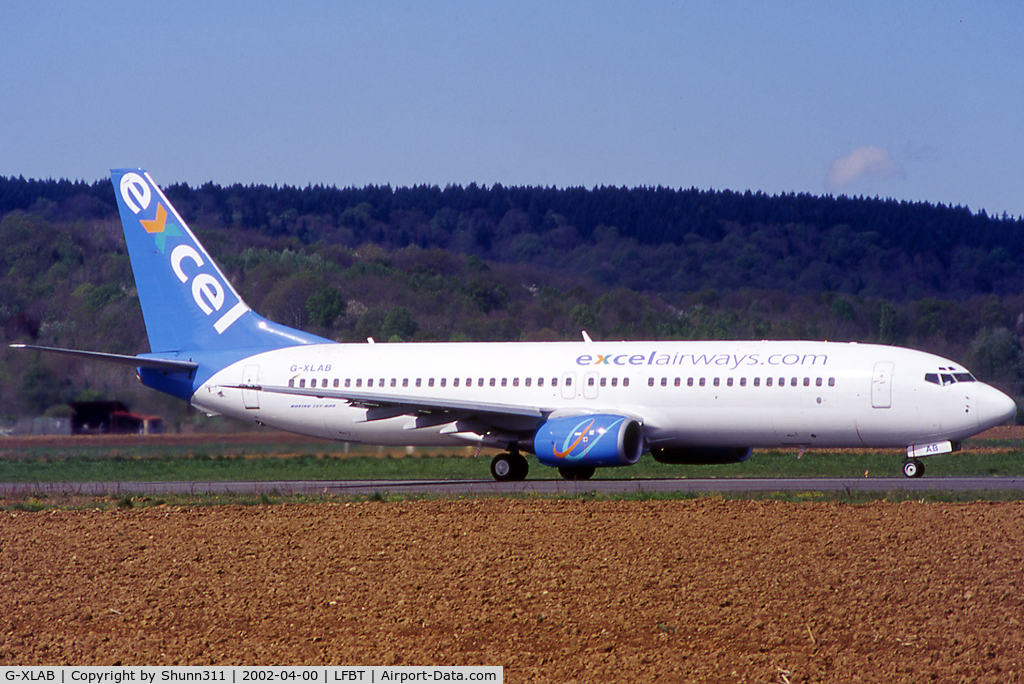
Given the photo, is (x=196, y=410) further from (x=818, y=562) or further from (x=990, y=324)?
(x=990, y=324)

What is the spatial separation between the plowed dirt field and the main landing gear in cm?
1010

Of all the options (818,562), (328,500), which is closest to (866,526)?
(818,562)

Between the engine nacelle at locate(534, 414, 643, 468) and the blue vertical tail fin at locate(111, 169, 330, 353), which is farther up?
the blue vertical tail fin at locate(111, 169, 330, 353)

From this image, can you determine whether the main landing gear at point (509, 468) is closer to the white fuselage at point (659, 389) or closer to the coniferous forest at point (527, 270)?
the white fuselage at point (659, 389)

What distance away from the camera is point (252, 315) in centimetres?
3177

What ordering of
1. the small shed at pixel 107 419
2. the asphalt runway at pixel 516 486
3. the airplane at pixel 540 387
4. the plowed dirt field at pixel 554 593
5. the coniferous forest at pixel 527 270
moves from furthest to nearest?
the coniferous forest at pixel 527 270 < the small shed at pixel 107 419 < the airplane at pixel 540 387 < the asphalt runway at pixel 516 486 < the plowed dirt field at pixel 554 593

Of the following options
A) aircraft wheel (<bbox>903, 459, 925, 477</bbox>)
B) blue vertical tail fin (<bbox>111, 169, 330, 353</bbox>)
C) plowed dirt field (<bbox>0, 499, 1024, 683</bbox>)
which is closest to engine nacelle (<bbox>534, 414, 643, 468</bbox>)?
aircraft wheel (<bbox>903, 459, 925, 477</bbox>)

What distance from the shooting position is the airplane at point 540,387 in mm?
25188

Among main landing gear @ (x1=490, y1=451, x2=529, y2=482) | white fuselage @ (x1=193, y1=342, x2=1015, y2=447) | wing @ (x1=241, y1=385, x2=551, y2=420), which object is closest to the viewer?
white fuselage @ (x1=193, y1=342, x2=1015, y2=447)

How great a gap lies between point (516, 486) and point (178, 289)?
11.5 meters

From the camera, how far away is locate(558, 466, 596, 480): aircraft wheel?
27250mm

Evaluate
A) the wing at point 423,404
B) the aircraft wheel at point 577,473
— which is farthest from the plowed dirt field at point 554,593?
the aircraft wheel at point 577,473

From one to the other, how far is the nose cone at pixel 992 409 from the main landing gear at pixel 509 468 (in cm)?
972

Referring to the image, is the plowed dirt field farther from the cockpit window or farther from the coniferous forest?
the coniferous forest
